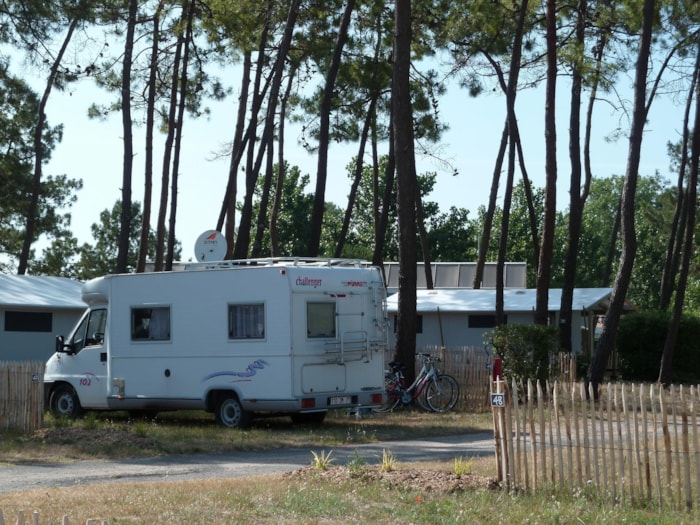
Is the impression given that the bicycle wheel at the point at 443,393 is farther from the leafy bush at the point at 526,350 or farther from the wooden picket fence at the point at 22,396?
the wooden picket fence at the point at 22,396

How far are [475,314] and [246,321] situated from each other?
617 inches

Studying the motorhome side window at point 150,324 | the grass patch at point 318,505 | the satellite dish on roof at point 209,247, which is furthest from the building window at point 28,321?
the grass patch at point 318,505

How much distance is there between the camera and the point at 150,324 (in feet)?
58.7

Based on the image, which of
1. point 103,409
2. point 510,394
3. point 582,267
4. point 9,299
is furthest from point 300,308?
point 582,267

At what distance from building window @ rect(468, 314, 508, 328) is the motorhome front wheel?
1505 cm

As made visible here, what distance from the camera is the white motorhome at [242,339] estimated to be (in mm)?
16578

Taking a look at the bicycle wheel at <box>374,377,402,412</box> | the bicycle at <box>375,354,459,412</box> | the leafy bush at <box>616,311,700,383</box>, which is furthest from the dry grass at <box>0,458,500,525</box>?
the leafy bush at <box>616,311,700,383</box>

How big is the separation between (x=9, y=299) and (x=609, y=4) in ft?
50.4

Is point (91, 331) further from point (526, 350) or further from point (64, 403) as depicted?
point (526, 350)

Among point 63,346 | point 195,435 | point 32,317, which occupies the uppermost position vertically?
point 32,317

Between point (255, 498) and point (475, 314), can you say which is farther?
point (475, 314)

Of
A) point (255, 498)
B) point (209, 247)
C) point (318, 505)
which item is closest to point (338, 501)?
point (318, 505)

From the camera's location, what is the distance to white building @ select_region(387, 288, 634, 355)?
31.3 meters

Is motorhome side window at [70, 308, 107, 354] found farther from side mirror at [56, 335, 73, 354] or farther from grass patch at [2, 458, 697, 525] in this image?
grass patch at [2, 458, 697, 525]
